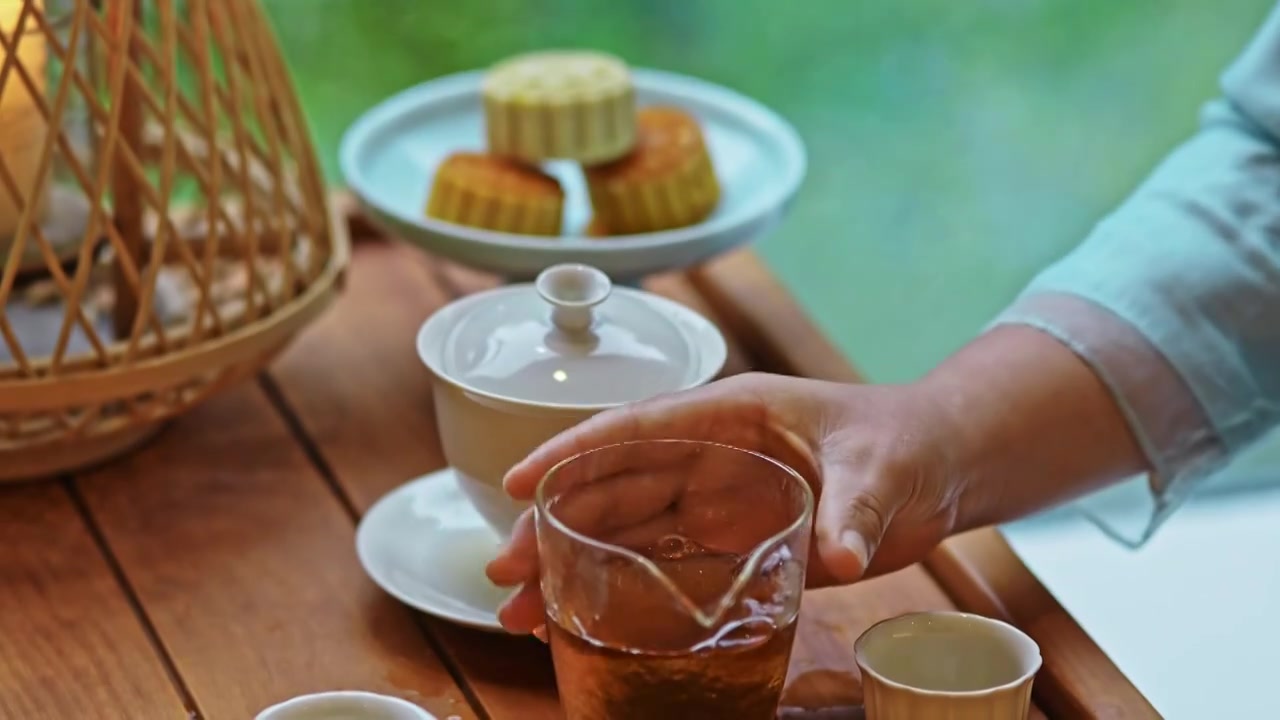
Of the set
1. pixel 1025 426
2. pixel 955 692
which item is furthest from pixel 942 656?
pixel 1025 426

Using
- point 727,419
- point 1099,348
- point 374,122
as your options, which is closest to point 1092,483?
point 1099,348

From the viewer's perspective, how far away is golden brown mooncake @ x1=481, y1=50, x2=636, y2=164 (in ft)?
3.08

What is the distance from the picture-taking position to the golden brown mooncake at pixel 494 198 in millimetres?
912

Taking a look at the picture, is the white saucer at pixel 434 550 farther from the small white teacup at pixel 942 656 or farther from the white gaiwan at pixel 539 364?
the small white teacup at pixel 942 656

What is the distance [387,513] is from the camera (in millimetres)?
729

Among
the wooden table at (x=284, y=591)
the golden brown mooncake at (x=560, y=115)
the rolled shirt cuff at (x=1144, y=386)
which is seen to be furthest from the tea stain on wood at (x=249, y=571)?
the rolled shirt cuff at (x=1144, y=386)

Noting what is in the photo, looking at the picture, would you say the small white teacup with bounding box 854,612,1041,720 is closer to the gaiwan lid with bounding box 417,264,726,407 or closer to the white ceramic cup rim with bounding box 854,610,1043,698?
the white ceramic cup rim with bounding box 854,610,1043,698

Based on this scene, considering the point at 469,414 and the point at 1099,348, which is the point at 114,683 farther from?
the point at 1099,348

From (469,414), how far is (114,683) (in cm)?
18

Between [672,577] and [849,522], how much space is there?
0.06 m

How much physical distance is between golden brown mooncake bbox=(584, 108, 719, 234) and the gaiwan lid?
0.26 metres

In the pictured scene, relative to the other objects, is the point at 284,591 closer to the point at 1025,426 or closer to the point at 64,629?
the point at 64,629

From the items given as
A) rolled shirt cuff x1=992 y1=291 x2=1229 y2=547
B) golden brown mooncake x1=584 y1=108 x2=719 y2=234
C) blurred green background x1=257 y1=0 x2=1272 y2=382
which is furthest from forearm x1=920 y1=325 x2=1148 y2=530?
blurred green background x1=257 y1=0 x2=1272 y2=382

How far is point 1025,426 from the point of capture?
71 cm
